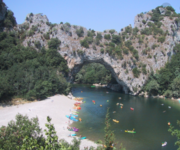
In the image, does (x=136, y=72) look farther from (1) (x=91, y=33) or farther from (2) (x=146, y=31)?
(1) (x=91, y=33)

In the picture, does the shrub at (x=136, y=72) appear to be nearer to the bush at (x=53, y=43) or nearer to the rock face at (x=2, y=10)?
the bush at (x=53, y=43)

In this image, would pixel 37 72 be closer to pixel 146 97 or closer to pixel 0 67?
pixel 0 67

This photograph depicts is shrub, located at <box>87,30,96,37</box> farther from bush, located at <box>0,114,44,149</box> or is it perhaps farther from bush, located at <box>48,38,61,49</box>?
bush, located at <box>0,114,44,149</box>

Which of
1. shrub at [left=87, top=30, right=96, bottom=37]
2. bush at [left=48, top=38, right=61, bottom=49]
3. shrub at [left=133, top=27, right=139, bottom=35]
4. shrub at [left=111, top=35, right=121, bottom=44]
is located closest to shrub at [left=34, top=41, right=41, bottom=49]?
bush at [left=48, top=38, right=61, bottom=49]

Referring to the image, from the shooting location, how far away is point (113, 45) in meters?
55.5

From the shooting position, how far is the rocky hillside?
173ft

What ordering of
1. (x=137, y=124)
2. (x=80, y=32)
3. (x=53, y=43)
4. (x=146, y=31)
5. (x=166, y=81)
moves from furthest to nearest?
(x=146, y=31) < (x=80, y=32) < (x=53, y=43) < (x=166, y=81) < (x=137, y=124)

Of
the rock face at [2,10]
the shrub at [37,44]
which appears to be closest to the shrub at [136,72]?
the shrub at [37,44]

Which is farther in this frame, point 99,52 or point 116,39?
point 116,39

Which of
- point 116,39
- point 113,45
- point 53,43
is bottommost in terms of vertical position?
point 53,43

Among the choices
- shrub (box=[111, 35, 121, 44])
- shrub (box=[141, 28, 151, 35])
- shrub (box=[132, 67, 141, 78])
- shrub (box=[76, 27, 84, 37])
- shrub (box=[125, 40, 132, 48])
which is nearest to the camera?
shrub (box=[132, 67, 141, 78])

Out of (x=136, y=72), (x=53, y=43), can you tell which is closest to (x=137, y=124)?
(x=136, y=72)

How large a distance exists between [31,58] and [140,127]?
33718mm

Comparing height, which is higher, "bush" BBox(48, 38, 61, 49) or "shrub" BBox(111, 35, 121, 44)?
"shrub" BBox(111, 35, 121, 44)
